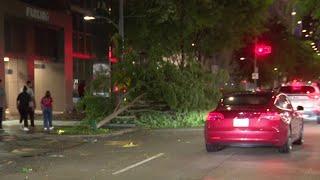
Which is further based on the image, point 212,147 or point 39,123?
point 39,123

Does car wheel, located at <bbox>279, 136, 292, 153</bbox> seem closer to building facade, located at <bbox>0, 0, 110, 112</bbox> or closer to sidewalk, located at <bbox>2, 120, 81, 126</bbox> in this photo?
sidewalk, located at <bbox>2, 120, 81, 126</bbox>

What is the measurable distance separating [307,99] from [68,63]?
13715 mm

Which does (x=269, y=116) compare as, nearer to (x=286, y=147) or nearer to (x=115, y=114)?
(x=286, y=147)

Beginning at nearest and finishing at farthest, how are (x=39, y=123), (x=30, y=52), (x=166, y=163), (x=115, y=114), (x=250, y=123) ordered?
(x=166, y=163) → (x=250, y=123) → (x=115, y=114) → (x=39, y=123) → (x=30, y=52)

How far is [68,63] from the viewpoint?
112 feet

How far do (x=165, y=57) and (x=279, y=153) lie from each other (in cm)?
1090

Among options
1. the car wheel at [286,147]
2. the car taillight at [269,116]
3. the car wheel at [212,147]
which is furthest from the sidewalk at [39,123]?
the car taillight at [269,116]

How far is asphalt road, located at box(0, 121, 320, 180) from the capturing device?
11.8m

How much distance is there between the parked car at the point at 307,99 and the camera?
26.2 metres

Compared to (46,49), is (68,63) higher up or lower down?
lower down

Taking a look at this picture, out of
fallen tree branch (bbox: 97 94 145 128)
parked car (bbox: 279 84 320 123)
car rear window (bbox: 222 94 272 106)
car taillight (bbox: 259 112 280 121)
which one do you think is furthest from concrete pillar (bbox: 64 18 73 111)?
car taillight (bbox: 259 112 280 121)

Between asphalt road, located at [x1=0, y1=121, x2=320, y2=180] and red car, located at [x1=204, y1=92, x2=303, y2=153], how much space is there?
1.09 feet

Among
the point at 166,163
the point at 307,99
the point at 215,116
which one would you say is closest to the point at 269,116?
the point at 215,116

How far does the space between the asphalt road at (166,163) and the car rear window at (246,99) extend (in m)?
1.19
